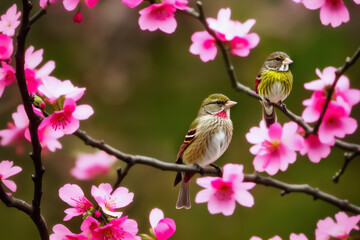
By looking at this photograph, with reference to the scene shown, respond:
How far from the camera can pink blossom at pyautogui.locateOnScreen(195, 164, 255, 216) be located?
0.90m

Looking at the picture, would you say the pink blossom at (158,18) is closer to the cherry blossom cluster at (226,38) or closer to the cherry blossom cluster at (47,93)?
the cherry blossom cluster at (226,38)

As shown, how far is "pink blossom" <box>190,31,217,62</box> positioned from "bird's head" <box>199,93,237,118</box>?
0.41 feet

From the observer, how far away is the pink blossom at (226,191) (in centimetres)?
90

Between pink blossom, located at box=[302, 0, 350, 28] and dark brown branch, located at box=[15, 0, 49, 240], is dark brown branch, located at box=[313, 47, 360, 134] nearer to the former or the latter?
pink blossom, located at box=[302, 0, 350, 28]

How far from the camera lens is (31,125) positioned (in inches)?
34.7

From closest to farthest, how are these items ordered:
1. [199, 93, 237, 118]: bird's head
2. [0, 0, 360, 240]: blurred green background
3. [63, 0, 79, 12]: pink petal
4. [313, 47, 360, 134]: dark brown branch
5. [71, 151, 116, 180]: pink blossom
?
1. [313, 47, 360, 134]: dark brown branch
2. [63, 0, 79, 12]: pink petal
3. [199, 93, 237, 118]: bird's head
4. [71, 151, 116, 180]: pink blossom
5. [0, 0, 360, 240]: blurred green background

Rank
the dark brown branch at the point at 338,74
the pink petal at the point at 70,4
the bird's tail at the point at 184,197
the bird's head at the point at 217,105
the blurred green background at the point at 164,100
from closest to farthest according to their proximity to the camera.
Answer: the dark brown branch at the point at 338,74, the pink petal at the point at 70,4, the bird's head at the point at 217,105, the bird's tail at the point at 184,197, the blurred green background at the point at 164,100

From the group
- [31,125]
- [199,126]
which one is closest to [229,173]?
[31,125]

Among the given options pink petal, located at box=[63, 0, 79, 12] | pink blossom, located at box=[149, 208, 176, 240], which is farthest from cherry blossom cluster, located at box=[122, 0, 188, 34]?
pink blossom, located at box=[149, 208, 176, 240]

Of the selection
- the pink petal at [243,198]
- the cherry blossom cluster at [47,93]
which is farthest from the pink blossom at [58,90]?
the pink petal at [243,198]

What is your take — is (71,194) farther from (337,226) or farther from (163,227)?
(337,226)

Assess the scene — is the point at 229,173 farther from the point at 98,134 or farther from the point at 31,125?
the point at 98,134

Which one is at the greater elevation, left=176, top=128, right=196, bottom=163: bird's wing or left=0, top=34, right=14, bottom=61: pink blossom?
left=0, top=34, right=14, bottom=61: pink blossom

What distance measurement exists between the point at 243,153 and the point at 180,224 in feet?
2.06
